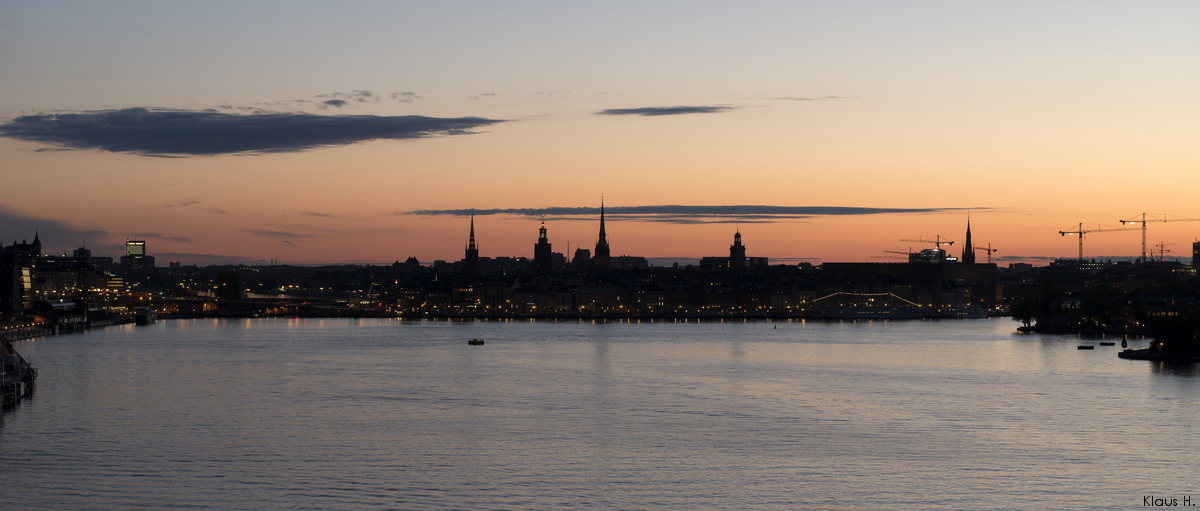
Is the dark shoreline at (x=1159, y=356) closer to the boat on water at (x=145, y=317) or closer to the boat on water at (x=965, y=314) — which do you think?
the boat on water at (x=145, y=317)

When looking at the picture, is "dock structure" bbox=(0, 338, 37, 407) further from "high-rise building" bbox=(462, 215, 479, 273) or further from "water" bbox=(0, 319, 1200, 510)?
"high-rise building" bbox=(462, 215, 479, 273)

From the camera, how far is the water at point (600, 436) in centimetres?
1945

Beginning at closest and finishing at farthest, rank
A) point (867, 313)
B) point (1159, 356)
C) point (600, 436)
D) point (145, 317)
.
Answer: point (600, 436) < point (1159, 356) < point (145, 317) < point (867, 313)

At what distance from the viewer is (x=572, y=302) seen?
13900 cm

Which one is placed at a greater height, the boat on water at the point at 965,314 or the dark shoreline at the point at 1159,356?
the boat on water at the point at 965,314

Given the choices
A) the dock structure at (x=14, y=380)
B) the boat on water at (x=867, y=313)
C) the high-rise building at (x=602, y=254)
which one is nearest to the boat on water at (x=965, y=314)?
the boat on water at (x=867, y=313)

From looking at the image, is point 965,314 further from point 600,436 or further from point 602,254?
point 600,436

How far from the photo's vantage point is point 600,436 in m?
25.6

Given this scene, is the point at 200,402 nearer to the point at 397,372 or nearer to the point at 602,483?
the point at 397,372

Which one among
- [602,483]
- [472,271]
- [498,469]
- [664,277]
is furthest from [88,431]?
[472,271]

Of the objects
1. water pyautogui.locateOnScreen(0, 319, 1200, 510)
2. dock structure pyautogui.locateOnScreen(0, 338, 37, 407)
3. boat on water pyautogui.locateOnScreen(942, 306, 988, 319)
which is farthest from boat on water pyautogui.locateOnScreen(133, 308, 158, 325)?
boat on water pyautogui.locateOnScreen(942, 306, 988, 319)

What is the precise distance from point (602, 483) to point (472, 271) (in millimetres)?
163181

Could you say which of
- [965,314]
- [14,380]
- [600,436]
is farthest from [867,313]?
[600,436]

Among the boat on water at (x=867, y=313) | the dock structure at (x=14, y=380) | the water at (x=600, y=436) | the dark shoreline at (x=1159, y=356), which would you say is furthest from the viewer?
the boat on water at (x=867, y=313)
